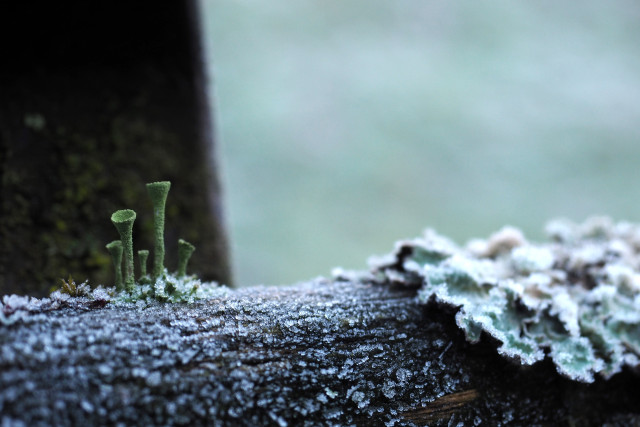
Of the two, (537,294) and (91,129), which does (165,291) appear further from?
(91,129)

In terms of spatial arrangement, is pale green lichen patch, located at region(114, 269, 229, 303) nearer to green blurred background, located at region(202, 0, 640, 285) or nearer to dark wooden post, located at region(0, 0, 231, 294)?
dark wooden post, located at region(0, 0, 231, 294)

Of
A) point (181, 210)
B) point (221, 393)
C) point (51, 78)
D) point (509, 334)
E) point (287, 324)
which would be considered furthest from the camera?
point (181, 210)

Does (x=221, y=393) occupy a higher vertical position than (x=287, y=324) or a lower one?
lower

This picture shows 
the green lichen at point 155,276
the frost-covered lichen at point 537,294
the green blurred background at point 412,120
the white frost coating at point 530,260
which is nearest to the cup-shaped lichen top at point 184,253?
the green lichen at point 155,276

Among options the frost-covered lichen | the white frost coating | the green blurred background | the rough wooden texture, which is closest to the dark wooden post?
the rough wooden texture

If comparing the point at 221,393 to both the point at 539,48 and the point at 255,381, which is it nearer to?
the point at 255,381

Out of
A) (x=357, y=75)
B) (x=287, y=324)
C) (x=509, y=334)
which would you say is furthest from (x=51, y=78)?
(x=357, y=75)

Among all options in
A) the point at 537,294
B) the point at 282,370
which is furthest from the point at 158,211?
the point at 537,294
